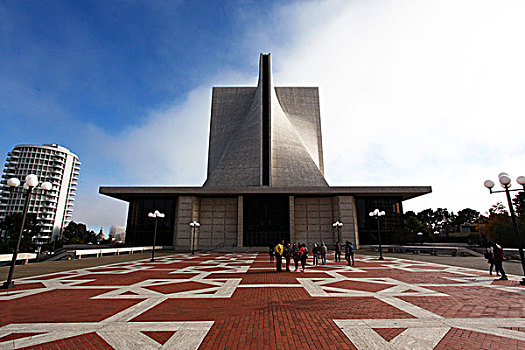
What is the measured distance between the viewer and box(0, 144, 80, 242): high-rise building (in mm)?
88125

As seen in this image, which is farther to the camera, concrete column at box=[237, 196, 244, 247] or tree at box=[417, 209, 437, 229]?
tree at box=[417, 209, 437, 229]

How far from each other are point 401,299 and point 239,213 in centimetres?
2681

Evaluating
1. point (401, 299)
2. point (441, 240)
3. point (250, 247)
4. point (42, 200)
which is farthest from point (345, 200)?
point (42, 200)

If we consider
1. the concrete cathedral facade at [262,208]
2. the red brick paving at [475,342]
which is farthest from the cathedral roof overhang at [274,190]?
the red brick paving at [475,342]

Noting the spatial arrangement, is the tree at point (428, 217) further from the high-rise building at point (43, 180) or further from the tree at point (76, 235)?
the high-rise building at point (43, 180)

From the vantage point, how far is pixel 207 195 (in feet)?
110

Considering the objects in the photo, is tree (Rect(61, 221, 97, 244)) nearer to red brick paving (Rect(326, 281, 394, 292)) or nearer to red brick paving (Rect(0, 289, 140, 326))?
red brick paving (Rect(0, 289, 140, 326))

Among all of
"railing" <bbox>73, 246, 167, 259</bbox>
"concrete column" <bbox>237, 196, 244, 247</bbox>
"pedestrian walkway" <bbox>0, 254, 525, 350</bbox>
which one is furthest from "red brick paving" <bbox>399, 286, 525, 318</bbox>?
"concrete column" <bbox>237, 196, 244, 247</bbox>

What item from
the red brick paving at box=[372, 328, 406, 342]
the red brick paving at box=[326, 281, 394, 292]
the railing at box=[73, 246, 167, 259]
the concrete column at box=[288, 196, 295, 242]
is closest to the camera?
the red brick paving at box=[372, 328, 406, 342]

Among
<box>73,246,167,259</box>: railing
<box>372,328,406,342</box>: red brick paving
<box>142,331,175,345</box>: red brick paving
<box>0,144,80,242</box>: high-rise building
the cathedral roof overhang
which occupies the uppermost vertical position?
<box>0,144,80,242</box>: high-rise building

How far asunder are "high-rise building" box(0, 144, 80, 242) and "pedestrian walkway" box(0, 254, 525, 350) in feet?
343

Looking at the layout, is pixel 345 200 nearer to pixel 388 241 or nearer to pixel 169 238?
pixel 388 241

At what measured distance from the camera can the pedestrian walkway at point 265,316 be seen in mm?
3980

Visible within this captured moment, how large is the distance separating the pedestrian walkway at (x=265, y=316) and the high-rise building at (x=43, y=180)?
105 metres
